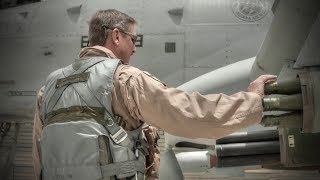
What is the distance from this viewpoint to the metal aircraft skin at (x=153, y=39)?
199 inches

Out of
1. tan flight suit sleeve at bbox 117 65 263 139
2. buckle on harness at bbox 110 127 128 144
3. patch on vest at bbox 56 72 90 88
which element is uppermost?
patch on vest at bbox 56 72 90 88

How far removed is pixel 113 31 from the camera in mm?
2051

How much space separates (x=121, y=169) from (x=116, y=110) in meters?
0.27

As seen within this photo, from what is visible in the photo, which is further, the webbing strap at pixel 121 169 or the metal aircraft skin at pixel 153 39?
the metal aircraft skin at pixel 153 39

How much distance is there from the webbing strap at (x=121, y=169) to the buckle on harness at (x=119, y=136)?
4.1 inches

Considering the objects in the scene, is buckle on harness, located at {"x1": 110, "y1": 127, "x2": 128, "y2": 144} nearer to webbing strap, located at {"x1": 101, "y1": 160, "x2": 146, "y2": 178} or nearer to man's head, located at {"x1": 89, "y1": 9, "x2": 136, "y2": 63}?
webbing strap, located at {"x1": 101, "y1": 160, "x2": 146, "y2": 178}

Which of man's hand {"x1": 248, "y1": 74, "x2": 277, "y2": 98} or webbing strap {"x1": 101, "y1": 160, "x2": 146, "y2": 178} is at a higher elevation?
man's hand {"x1": 248, "y1": 74, "x2": 277, "y2": 98}

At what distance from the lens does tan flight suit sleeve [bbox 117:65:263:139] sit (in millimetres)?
1732

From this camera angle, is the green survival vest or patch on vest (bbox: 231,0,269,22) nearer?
the green survival vest

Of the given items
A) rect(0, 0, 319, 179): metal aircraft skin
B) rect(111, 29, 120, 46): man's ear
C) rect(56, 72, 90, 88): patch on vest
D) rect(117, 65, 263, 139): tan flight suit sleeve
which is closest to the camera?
rect(117, 65, 263, 139): tan flight suit sleeve

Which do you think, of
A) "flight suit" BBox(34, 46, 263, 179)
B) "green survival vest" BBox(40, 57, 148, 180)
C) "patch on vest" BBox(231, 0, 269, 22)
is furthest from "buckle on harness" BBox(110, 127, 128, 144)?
"patch on vest" BBox(231, 0, 269, 22)

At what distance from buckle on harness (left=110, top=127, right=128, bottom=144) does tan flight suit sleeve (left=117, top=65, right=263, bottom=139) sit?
124 millimetres

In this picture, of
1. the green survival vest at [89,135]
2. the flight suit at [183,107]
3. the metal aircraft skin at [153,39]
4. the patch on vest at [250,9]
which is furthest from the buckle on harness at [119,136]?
the patch on vest at [250,9]

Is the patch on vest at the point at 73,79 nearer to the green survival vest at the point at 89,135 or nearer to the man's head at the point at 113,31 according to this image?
the green survival vest at the point at 89,135
